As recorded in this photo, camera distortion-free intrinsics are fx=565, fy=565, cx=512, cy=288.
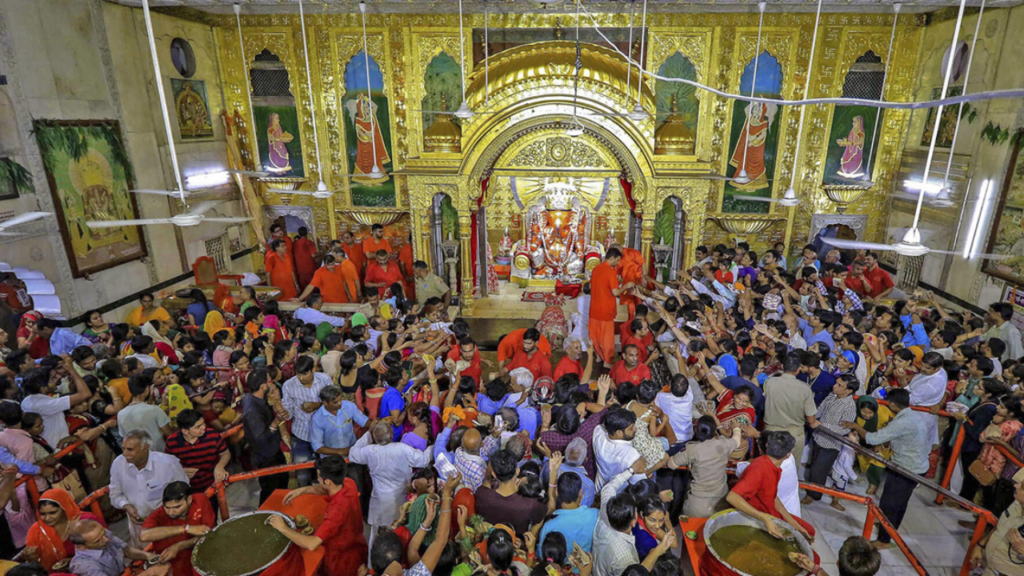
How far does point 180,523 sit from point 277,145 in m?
A: 9.02

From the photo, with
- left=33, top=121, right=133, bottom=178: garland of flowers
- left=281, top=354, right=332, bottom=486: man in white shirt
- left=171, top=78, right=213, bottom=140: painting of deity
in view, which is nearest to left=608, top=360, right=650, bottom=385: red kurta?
left=281, top=354, right=332, bottom=486: man in white shirt

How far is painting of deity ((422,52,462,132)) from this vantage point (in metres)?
10.4

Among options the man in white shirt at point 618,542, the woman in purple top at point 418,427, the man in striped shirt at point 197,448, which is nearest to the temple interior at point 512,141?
the man in striped shirt at point 197,448

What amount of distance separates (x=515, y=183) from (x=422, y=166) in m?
2.34

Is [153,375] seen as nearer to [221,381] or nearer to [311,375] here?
[221,381]

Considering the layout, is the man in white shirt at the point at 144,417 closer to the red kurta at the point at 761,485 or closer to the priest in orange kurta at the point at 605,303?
the red kurta at the point at 761,485

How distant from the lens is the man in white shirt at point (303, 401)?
4891 mm

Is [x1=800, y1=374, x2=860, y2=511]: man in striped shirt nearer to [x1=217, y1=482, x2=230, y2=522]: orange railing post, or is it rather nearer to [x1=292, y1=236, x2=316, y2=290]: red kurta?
[x1=217, y1=482, x2=230, y2=522]: orange railing post

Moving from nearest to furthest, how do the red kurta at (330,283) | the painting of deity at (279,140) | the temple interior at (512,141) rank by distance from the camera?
1. the temple interior at (512,141)
2. the red kurta at (330,283)
3. the painting of deity at (279,140)

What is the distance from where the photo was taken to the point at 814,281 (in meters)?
7.52

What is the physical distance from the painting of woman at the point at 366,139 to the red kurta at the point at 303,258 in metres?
1.66

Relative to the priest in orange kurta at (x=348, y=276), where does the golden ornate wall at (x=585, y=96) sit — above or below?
above

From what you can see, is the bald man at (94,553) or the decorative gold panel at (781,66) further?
the decorative gold panel at (781,66)

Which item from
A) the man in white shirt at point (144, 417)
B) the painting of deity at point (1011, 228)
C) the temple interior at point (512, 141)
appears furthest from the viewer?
the temple interior at point (512, 141)
